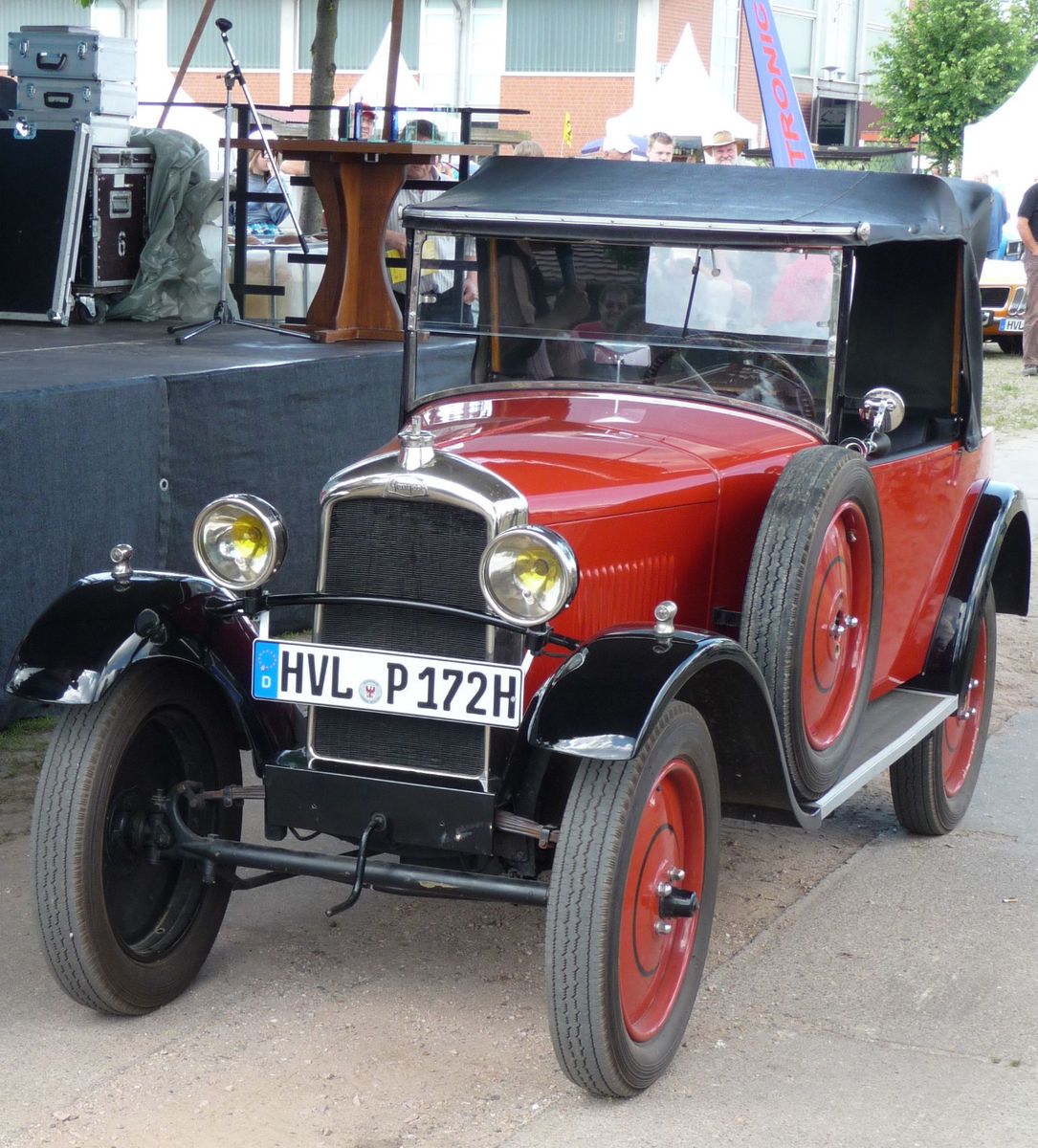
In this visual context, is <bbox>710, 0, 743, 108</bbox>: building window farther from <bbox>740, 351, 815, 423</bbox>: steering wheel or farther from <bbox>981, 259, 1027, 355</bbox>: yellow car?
<bbox>740, 351, 815, 423</bbox>: steering wheel

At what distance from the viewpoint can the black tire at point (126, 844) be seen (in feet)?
9.68

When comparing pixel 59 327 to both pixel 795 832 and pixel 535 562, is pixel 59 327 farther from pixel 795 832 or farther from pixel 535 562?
pixel 535 562

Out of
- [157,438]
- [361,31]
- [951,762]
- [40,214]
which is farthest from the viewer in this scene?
[361,31]

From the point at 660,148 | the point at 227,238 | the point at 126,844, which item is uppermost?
the point at 660,148

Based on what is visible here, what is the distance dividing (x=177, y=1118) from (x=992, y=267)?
1679 centimetres

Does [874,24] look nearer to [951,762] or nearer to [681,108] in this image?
[681,108]

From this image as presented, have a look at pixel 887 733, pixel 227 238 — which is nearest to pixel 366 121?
pixel 227 238

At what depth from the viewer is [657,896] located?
2.95 meters

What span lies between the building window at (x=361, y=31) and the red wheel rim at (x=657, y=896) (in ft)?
107

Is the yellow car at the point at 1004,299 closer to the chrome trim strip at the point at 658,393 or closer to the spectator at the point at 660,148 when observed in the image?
the spectator at the point at 660,148

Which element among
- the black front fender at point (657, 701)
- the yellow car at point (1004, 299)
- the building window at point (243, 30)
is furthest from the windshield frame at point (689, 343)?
the building window at point (243, 30)

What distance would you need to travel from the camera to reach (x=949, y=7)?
1296 inches

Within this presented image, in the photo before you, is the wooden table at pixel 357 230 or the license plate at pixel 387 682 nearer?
the license plate at pixel 387 682

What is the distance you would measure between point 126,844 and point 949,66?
112 feet
